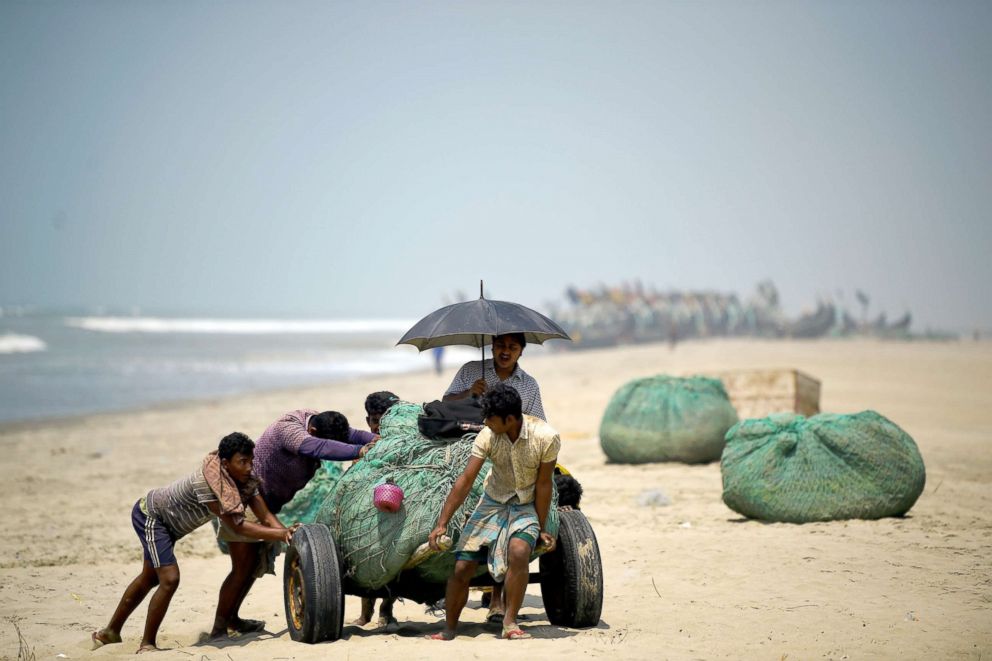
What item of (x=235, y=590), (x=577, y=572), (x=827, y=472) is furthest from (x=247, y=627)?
(x=827, y=472)

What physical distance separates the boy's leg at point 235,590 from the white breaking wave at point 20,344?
153 feet

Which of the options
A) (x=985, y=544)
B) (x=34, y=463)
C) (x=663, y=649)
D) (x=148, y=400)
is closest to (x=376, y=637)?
(x=663, y=649)

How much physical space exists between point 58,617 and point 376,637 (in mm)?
2635

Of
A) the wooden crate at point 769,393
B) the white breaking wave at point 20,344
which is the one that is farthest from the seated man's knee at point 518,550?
the white breaking wave at point 20,344

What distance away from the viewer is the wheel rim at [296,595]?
18.3ft

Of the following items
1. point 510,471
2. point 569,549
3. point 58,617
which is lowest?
point 58,617

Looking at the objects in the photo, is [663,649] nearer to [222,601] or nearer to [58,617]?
[222,601]

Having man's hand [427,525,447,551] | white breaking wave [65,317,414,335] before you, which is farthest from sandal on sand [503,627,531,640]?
white breaking wave [65,317,414,335]

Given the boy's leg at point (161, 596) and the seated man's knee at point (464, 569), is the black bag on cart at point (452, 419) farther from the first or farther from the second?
the boy's leg at point (161, 596)

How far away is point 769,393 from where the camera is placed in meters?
13.8

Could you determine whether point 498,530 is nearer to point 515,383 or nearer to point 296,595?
point 515,383

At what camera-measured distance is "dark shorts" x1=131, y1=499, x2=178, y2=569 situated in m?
5.79

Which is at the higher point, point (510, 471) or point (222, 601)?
point (510, 471)

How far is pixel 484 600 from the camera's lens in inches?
266
